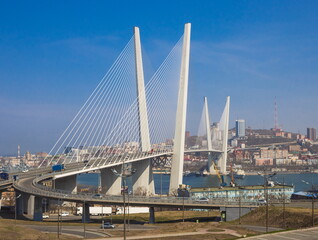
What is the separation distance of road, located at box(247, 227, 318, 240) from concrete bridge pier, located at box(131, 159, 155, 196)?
1966cm

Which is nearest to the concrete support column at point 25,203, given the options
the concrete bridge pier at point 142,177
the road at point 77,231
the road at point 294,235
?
the road at point 77,231

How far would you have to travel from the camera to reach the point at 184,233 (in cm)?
1745

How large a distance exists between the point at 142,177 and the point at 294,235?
21211 millimetres

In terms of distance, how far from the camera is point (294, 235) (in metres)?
15.4

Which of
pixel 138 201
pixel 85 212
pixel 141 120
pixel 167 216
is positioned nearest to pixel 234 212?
pixel 138 201

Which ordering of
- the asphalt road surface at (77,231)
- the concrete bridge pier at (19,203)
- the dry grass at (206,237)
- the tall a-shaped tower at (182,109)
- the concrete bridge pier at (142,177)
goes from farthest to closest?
the concrete bridge pier at (142,177), the tall a-shaped tower at (182,109), the concrete bridge pier at (19,203), the asphalt road surface at (77,231), the dry grass at (206,237)

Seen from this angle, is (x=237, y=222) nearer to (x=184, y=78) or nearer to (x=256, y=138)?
(x=184, y=78)

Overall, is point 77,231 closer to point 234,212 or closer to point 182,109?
point 234,212

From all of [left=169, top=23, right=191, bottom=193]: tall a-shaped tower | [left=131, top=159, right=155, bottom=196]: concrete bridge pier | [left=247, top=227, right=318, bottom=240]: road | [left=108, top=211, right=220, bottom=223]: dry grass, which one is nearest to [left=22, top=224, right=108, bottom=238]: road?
[left=108, top=211, right=220, bottom=223]: dry grass

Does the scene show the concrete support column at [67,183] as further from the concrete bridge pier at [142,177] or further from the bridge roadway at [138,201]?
the concrete bridge pier at [142,177]

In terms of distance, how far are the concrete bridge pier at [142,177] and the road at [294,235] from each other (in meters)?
19.7

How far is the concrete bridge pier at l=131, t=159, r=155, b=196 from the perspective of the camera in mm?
35219

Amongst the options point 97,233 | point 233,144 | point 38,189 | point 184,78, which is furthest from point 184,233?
point 233,144

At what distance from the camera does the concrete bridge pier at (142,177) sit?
3522 centimetres
